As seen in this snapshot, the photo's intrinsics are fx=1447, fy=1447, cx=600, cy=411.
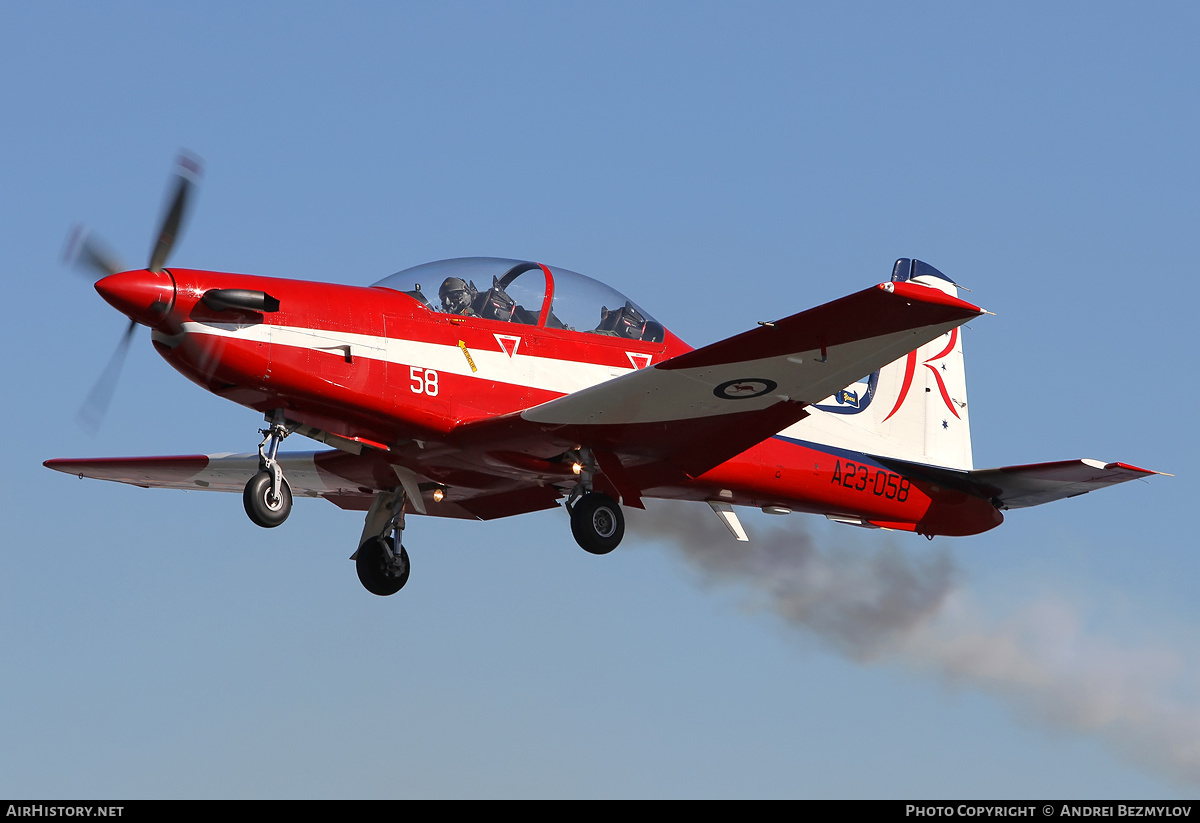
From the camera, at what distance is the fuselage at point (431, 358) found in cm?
1352

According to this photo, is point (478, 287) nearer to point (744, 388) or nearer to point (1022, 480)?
point (744, 388)

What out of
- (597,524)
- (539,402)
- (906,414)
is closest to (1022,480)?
(906,414)

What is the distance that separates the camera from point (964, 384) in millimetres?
19859

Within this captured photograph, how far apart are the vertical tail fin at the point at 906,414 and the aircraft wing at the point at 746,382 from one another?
190 cm

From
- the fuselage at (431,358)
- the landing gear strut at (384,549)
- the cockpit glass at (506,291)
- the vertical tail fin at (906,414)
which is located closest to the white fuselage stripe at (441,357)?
the fuselage at (431,358)

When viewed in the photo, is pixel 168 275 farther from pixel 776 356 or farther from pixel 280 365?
pixel 776 356

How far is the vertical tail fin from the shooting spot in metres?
17.6

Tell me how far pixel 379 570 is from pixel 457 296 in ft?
11.9

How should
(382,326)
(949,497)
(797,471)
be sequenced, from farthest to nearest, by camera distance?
(949,497), (797,471), (382,326)

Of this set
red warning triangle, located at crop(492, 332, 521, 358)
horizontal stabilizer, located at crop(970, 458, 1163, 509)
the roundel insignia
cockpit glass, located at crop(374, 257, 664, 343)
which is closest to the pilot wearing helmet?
cockpit glass, located at crop(374, 257, 664, 343)
